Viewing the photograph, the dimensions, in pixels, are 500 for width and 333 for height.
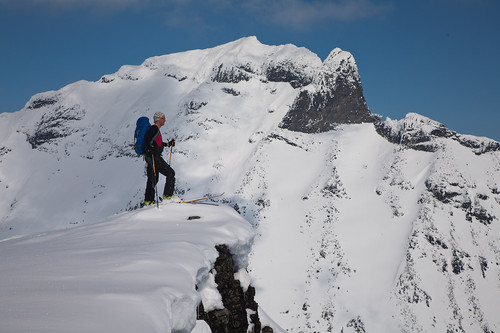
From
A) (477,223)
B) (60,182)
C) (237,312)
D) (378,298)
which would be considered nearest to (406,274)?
(378,298)

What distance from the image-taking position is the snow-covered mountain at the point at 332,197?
5207 inches

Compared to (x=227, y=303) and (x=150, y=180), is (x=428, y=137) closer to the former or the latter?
(x=150, y=180)

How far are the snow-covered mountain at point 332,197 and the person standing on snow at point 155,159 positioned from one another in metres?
116

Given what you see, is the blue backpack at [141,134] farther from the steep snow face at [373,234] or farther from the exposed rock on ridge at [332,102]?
the exposed rock on ridge at [332,102]

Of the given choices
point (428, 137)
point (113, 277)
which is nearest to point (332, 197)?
point (428, 137)

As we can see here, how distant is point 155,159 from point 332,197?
147 meters

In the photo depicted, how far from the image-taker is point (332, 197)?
6097 inches

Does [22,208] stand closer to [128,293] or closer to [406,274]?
[406,274]

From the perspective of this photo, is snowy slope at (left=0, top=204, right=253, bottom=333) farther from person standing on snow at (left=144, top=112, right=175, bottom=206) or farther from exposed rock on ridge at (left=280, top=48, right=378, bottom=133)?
exposed rock on ridge at (left=280, top=48, right=378, bottom=133)

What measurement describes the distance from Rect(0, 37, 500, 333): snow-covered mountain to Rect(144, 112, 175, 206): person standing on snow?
115854 mm

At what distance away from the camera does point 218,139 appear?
184500mm

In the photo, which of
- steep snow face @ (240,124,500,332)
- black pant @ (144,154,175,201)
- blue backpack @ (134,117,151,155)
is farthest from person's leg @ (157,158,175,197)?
steep snow face @ (240,124,500,332)

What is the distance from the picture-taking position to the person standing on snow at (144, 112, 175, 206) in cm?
1256

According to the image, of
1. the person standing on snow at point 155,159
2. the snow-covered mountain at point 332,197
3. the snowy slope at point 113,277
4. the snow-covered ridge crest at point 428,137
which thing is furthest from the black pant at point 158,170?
the snow-covered ridge crest at point 428,137
